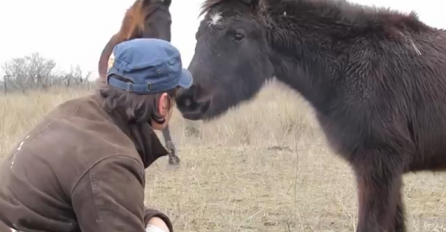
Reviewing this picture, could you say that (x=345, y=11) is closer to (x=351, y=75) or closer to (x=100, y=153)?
(x=351, y=75)

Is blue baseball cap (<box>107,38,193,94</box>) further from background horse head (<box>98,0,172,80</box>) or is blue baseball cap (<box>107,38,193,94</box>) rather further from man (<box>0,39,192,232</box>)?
background horse head (<box>98,0,172,80</box>)

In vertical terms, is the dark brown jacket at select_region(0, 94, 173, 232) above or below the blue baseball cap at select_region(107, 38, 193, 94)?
below

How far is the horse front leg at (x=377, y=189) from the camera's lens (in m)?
3.81

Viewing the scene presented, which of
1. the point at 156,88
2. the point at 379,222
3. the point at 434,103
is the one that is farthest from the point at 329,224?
the point at 156,88

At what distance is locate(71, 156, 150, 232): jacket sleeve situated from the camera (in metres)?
1.95

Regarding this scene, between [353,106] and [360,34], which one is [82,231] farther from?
[360,34]

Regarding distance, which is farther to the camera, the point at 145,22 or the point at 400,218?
the point at 145,22

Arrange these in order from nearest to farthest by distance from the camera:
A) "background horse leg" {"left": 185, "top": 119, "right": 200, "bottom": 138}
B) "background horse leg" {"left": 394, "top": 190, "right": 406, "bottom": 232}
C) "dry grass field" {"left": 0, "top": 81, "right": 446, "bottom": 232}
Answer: "background horse leg" {"left": 394, "top": 190, "right": 406, "bottom": 232} → "dry grass field" {"left": 0, "top": 81, "right": 446, "bottom": 232} → "background horse leg" {"left": 185, "top": 119, "right": 200, "bottom": 138}

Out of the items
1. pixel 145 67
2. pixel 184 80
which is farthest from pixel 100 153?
pixel 184 80

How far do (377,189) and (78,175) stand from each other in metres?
2.33

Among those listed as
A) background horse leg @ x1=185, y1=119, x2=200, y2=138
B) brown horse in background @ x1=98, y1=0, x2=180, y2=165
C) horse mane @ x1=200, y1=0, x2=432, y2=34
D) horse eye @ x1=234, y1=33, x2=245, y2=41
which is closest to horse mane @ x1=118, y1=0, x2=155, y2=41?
brown horse in background @ x1=98, y1=0, x2=180, y2=165

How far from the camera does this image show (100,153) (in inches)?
78.8

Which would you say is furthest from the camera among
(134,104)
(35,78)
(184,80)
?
(35,78)

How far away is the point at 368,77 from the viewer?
13.0 feet
